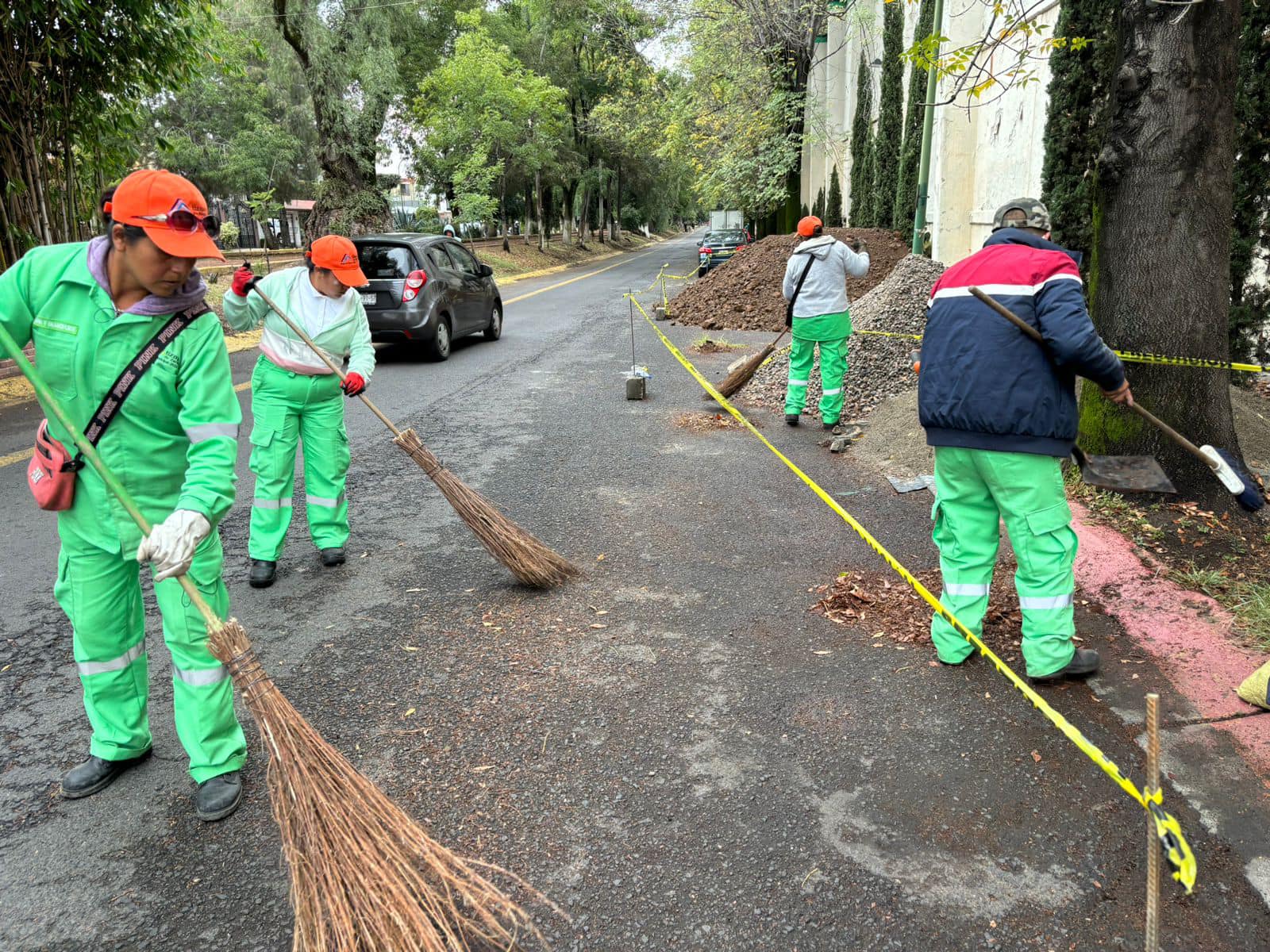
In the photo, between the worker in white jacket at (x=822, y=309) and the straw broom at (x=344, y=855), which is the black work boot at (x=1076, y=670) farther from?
the worker in white jacket at (x=822, y=309)

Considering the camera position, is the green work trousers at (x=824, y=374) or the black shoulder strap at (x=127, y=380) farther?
the green work trousers at (x=824, y=374)

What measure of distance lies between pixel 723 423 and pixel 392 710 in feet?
17.4

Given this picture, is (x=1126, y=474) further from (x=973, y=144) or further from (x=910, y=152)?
(x=910, y=152)

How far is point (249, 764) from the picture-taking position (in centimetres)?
302

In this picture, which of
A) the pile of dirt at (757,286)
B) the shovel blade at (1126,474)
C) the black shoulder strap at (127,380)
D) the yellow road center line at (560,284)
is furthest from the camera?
the yellow road center line at (560,284)

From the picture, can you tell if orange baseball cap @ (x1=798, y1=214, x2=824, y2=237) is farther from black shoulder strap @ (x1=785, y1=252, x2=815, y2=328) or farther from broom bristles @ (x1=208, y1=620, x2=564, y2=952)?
broom bristles @ (x1=208, y1=620, x2=564, y2=952)

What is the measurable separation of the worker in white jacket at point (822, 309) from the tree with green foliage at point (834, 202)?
64.4 feet

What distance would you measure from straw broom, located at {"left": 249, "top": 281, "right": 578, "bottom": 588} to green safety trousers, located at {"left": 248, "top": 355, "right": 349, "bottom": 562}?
0.27 metres

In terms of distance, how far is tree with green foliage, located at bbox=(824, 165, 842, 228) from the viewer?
26641 millimetres

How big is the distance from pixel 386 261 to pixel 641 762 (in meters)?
10.0

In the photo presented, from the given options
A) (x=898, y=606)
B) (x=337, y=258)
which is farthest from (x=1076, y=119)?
(x=337, y=258)

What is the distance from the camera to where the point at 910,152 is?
56.9 ft

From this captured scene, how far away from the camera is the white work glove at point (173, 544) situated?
237 cm

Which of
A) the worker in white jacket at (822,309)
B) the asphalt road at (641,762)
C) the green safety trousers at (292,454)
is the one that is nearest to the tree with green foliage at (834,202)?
the worker in white jacket at (822,309)
